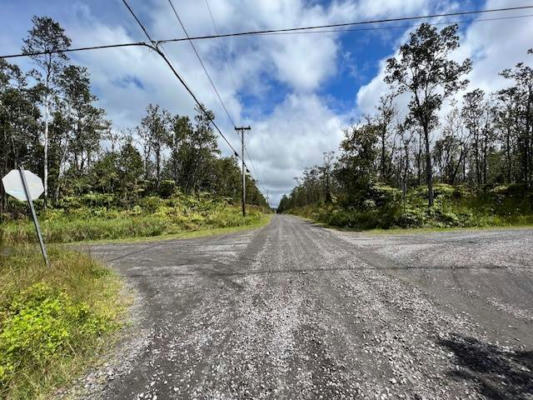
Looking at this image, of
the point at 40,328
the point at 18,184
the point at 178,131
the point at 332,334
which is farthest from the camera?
the point at 178,131

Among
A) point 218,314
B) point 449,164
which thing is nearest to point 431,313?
point 218,314

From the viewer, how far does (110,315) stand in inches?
145

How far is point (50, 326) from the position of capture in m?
2.83

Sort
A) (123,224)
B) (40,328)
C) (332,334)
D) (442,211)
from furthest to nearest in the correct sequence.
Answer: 1. (442,211)
2. (123,224)
3. (332,334)
4. (40,328)

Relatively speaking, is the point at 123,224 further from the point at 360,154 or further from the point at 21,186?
the point at 360,154

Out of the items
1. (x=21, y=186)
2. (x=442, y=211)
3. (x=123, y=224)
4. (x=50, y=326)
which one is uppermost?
(x=21, y=186)

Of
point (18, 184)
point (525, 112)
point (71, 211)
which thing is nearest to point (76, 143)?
point (71, 211)

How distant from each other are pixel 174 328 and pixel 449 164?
44.2 meters

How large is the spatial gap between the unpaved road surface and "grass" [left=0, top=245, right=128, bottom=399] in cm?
42

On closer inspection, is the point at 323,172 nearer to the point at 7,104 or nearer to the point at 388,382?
the point at 7,104

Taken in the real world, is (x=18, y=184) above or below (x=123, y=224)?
above

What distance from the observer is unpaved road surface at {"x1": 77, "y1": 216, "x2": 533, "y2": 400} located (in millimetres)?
2246

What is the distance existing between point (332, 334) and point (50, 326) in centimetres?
335

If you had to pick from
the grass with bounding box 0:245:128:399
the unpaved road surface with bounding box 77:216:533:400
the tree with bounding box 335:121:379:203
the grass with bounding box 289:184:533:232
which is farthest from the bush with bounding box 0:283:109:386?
the tree with bounding box 335:121:379:203
